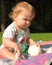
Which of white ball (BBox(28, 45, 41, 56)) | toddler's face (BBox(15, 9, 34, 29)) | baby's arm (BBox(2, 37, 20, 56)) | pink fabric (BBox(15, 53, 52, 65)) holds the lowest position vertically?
white ball (BBox(28, 45, 41, 56))

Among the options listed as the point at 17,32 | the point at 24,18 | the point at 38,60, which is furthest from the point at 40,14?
the point at 38,60

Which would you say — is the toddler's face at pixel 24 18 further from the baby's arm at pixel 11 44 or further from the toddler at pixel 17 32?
the baby's arm at pixel 11 44

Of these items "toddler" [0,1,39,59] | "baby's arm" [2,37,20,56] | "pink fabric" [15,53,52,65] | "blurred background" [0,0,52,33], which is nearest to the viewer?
Result: "pink fabric" [15,53,52,65]

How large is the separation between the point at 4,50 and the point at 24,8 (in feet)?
1.46

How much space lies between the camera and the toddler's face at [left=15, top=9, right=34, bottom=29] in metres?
2.84

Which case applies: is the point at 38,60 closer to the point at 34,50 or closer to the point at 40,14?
the point at 34,50

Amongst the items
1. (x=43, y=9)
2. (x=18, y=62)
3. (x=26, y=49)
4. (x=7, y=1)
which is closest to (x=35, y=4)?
(x=43, y=9)

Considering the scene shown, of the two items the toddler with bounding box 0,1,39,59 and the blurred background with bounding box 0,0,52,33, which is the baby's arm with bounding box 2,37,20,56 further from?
→ the blurred background with bounding box 0,0,52,33

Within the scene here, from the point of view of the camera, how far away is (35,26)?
7988 millimetres

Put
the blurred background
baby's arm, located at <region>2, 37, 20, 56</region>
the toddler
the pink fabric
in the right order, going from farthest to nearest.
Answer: the blurred background < the toddler < baby's arm, located at <region>2, 37, 20, 56</region> < the pink fabric

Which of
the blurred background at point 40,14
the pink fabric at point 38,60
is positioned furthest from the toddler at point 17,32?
the blurred background at point 40,14

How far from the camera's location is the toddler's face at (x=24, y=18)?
9.31ft

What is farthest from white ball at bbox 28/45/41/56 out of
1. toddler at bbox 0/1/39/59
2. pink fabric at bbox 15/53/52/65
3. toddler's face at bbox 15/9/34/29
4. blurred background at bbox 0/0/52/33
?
blurred background at bbox 0/0/52/33

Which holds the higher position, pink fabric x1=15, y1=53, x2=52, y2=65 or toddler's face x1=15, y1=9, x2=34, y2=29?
toddler's face x1=15, y1=9, x2=34, y2=29
